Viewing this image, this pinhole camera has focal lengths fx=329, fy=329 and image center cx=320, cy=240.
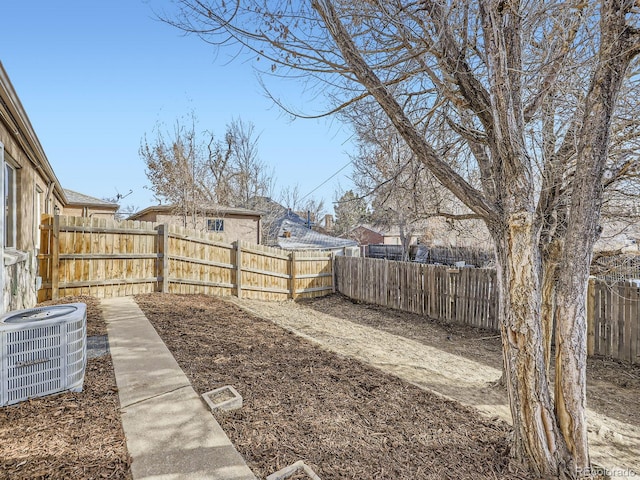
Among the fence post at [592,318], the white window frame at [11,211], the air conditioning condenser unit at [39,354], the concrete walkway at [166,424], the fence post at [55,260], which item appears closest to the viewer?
the concrete walkway at [166,424]

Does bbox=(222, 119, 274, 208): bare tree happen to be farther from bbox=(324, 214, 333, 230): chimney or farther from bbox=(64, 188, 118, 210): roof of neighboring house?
bbox=(324, 214, 333, 230): chimney

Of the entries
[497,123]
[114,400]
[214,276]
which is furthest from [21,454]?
[214,276]

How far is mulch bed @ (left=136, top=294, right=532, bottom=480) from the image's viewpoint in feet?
7.29

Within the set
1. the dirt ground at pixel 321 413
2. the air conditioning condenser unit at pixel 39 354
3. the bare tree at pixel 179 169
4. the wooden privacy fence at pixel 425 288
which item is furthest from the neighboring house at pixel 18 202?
the wooden privacy fence at pixel 425 288

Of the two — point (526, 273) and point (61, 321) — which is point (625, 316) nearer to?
point (526, 273)

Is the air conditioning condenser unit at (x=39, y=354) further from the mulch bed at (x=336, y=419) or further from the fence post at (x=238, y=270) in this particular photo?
the fence post at (x=238, y=270)

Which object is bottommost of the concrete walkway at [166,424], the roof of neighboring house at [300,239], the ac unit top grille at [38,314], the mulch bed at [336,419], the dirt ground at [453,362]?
the dirt ground at [453,362]

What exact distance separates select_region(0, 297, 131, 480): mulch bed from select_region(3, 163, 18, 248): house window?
11.0 ft

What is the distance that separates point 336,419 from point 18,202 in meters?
5.99

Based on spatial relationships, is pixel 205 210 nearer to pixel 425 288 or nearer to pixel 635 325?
pixel 425 288

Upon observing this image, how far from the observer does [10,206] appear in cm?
508

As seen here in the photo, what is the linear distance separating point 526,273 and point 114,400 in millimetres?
3471

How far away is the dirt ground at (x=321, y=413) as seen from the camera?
2.15 m

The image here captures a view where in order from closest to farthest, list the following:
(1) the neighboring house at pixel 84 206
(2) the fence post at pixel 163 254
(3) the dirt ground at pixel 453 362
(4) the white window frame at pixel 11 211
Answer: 1. (3) the dirt ground at pixel 453 362
2. (4) the white window frame at pixel 11 211
3. (2) the fence post at pixel 163 254
4. (1) the neighboring house at pixel 84 206
